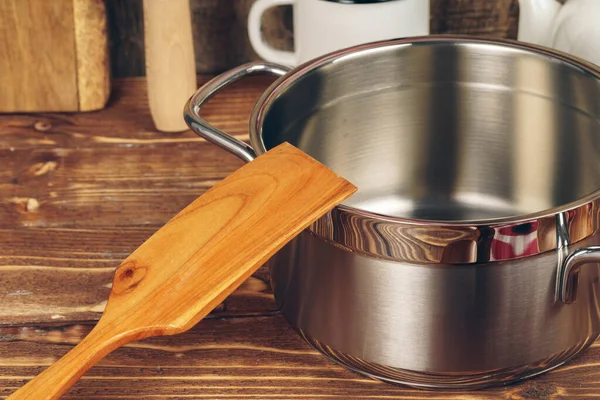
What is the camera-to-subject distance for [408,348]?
1.98 ft

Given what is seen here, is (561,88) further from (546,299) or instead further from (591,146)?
(546,299)

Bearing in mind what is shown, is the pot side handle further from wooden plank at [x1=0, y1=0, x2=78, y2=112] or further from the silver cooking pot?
wooden plank at [x1=0, y1=0, x2=78, y2=112]

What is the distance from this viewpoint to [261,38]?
3.12 ft

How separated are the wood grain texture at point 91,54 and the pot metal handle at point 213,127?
250 millimetres

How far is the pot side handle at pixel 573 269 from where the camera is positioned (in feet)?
1.87

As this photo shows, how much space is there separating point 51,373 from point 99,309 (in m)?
0.19

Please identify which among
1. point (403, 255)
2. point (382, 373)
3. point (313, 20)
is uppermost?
point (313, 20)

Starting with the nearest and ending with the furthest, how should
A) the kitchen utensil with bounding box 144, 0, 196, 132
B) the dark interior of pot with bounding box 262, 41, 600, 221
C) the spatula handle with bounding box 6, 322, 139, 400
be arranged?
1. the spatula handle with bounding box 6, 322, 139, 400
2. the dark interior of pot with bounding box 262, 41, 600, 221
3. the kitchen utensil with bounding box 144, 0, 196, 132

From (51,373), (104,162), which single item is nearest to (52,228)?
(104,162)

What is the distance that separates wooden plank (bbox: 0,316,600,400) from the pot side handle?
97mm

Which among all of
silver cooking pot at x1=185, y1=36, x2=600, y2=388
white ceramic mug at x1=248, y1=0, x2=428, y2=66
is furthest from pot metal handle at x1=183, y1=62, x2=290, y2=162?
white ceramic mug at x1=248, y1=0, x2=428, y2=66

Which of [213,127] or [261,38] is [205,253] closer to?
[213,127]

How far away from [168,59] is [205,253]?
1.19 feet

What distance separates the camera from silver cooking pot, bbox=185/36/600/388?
570mm
